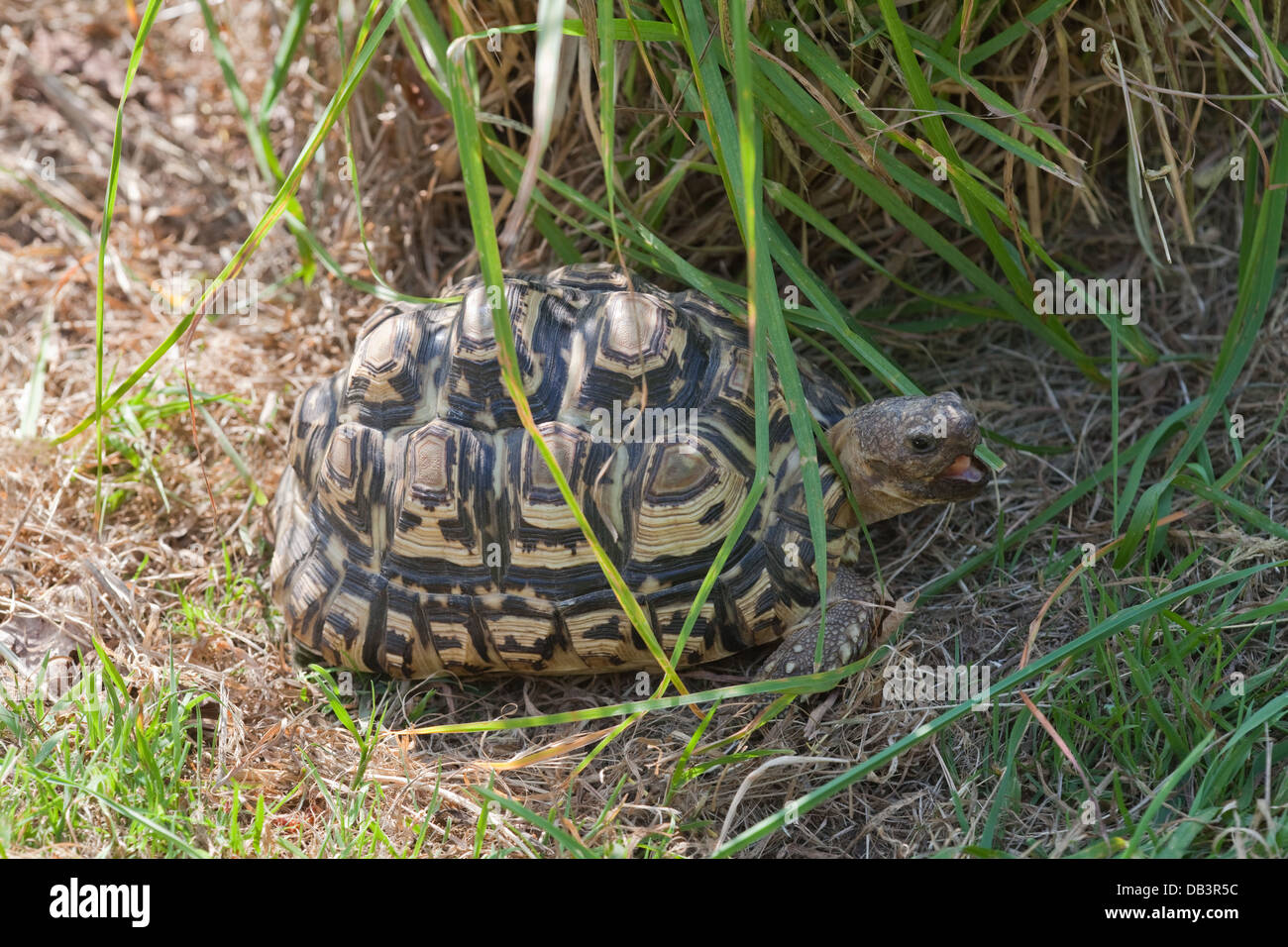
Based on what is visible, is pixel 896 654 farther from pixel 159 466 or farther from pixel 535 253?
pixel 159 466

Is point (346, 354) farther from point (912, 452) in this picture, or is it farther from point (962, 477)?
point (962, 477)

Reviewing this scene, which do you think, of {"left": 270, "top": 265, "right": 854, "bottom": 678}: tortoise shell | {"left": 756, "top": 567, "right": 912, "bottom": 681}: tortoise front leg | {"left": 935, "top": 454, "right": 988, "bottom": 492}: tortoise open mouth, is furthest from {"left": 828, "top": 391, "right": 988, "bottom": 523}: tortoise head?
{"left": 756, "top": 567, "right": 912, "bottom": 681}: tortoise front leg

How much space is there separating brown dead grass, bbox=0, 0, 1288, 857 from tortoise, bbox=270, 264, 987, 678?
19 centimetres

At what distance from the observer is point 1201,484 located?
2.69m

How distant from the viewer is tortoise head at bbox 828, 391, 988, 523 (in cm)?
264

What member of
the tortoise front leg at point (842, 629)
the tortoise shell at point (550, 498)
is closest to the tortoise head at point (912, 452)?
the tortoise shell at point (550, 498)

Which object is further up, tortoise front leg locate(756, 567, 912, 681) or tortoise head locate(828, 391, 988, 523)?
tortoise head locate(828, 391, 988, 523)

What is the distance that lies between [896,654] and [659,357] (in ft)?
3.21

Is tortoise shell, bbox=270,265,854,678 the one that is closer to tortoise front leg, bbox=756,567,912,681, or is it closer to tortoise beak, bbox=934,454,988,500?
tortoise front leg, bbox=756,567,912,681

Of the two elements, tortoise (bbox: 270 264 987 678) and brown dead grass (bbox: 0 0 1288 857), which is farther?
tortoise (bbox: 270 264 987 678)

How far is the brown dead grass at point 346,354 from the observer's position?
8.09 ft

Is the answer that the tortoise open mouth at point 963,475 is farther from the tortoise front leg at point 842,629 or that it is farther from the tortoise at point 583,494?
the tortoise front leg at point 842,629

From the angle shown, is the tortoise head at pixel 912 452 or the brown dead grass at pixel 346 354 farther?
the tortoise head at pixel 912 452

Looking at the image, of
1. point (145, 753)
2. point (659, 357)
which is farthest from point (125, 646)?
point (659, 357)
